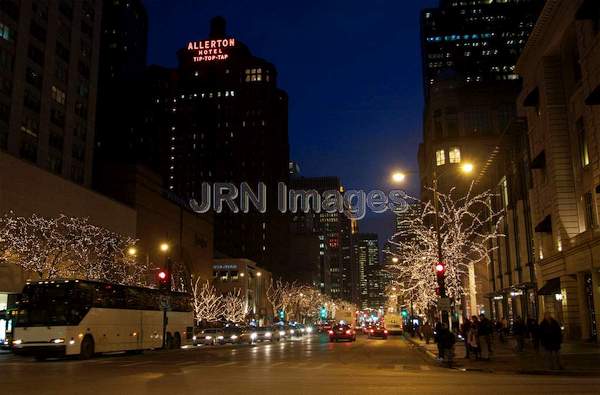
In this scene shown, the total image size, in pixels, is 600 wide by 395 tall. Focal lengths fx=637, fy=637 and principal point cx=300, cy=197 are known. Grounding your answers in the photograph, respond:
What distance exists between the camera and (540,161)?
45719mm

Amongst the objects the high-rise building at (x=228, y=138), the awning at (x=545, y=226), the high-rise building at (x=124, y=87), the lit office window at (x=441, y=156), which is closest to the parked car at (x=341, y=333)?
the awning at (x=545, y=226)

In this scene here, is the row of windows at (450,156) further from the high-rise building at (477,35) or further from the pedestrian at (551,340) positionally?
the pedestrian at (551,340)

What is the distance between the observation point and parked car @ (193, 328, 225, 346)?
53500 mm

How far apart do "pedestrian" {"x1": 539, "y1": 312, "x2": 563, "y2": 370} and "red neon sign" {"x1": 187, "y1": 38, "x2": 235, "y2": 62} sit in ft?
591

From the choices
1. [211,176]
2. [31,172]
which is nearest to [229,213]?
[211,176]

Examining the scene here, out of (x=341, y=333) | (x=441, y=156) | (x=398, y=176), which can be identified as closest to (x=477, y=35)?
(x=441, y=156)

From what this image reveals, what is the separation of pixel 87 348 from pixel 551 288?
1207 inches

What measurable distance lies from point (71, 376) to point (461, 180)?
95.0 metres

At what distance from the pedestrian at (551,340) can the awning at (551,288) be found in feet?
75.5

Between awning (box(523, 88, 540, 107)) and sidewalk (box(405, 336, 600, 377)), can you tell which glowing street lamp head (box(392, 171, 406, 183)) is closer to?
sidewalk (box(405, 336, 600, 377))

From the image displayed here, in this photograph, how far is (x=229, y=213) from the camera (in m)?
182

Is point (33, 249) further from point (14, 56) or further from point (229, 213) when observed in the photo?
point (229, 213)

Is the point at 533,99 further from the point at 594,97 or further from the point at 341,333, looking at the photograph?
the point at 341,333

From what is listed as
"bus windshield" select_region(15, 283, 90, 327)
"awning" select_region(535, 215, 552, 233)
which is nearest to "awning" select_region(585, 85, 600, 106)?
"awning" select_region(535, 215, 552, 233)
